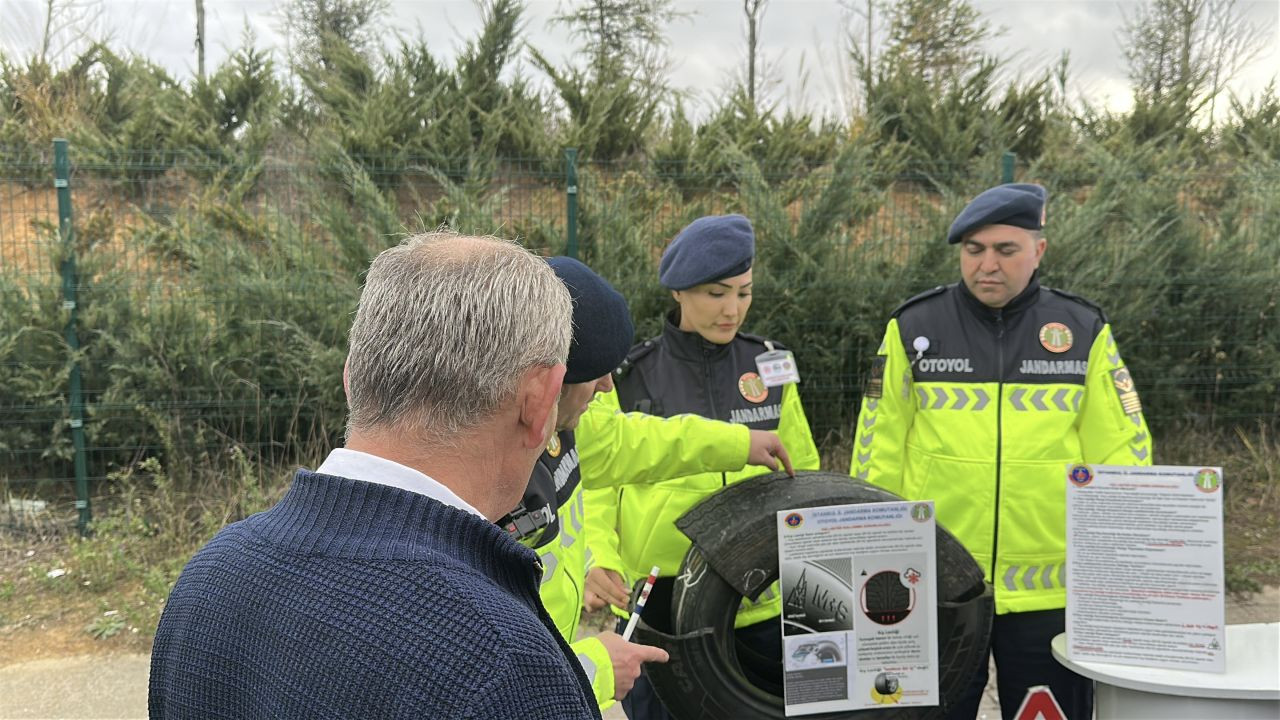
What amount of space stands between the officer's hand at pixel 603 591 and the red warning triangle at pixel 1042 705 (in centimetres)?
122

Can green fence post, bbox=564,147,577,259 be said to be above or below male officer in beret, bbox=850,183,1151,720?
above

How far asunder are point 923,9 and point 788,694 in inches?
507

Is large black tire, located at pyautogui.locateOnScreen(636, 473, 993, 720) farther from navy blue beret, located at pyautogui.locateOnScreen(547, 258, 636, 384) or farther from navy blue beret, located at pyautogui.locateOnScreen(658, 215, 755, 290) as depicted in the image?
navy blue beret, located at pyautogui.locateOnScreen(658, 215, 755, 290)

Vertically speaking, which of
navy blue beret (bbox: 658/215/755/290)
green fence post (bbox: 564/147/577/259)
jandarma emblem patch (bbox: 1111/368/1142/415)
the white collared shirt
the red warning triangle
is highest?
green fence post (bbox: 564/147/577/259)

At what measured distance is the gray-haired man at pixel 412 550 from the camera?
815 mm

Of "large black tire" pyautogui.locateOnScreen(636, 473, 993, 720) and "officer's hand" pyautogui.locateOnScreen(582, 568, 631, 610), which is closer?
"large black tire" pyautogui.locateOnScreen(636, 473, 993, 720)

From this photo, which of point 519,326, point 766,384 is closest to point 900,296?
point 766,384

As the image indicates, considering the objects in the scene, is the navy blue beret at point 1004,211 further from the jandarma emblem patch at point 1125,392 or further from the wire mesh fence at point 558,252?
the wire mesh fence at point 558,252

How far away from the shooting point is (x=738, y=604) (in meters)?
2.12

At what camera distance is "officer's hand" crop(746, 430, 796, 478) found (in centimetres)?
227

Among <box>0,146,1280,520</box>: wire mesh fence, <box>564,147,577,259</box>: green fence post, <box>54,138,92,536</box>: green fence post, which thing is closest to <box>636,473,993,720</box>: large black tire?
<box>0,146,1280,520</box>: wire mesh fence

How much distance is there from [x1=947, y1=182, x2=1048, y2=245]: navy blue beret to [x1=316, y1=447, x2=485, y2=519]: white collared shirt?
2.12 meters

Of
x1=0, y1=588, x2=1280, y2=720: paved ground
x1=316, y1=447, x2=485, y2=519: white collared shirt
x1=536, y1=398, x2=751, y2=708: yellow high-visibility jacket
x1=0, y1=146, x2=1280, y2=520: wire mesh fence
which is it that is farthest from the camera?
x1=0, y1=146, x2=1280, y2=520: wire mesh fence

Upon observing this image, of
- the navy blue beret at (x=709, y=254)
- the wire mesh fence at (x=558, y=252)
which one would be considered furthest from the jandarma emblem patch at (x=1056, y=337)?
the wire mesh fence at (x=558, y=252)
